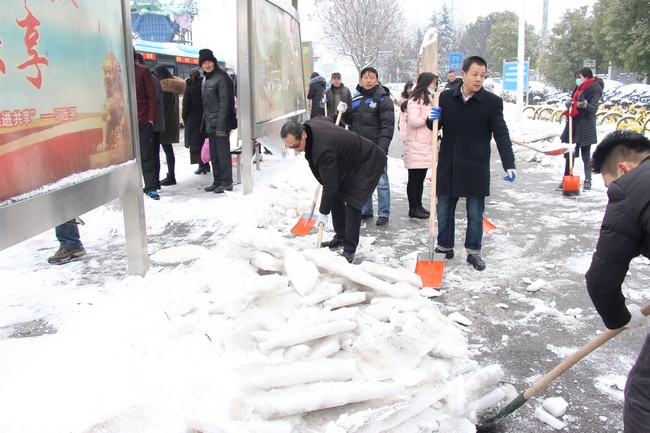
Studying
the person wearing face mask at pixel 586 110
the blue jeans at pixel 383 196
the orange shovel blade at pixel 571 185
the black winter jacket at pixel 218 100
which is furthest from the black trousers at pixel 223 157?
the person wearing face mask at pixel 586 110

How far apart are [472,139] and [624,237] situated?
3.19 meters

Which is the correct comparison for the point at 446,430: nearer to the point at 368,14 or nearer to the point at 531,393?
the point at 531,393

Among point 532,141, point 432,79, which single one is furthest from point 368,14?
point 432,79

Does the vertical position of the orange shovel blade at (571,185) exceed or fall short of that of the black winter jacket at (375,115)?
it falls short

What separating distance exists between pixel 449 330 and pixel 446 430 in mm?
1105

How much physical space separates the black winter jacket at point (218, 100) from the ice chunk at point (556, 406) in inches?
228

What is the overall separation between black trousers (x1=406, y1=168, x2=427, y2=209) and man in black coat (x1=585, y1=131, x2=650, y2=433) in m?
4.78

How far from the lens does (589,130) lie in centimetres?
870

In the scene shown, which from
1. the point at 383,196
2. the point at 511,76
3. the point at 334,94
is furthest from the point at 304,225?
the point at 511,76

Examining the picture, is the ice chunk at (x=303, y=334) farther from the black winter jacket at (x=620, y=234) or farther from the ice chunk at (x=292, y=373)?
the black winter jacket at (x=620, y=234)

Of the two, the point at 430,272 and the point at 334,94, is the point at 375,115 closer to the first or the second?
the point at 430,272

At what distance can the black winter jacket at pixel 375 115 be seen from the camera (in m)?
6.49

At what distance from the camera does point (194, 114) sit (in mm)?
8367

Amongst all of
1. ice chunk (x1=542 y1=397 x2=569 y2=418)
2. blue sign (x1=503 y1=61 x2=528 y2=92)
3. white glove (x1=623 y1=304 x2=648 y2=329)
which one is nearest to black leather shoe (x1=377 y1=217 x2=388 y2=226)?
ice chunk (x1=542 y1=397 x2=569 y2=418)
